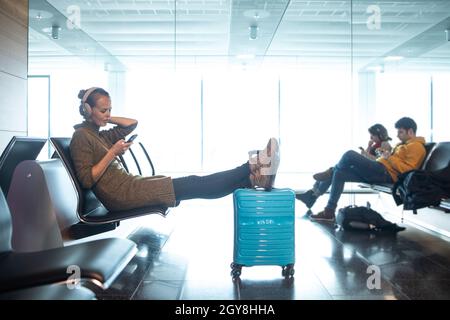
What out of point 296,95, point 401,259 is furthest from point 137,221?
point 296,95

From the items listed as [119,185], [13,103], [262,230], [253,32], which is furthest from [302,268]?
[253,32]

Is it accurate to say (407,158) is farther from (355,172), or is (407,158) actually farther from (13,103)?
(13,103)

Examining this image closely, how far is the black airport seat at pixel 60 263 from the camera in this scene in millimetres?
1062

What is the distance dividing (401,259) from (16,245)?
2.25m

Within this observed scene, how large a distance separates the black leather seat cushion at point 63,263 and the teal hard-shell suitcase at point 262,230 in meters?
1.04

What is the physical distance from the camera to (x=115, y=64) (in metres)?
5.56

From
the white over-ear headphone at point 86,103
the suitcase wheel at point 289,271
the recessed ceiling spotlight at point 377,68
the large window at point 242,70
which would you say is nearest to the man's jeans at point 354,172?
the large window at point 242,70

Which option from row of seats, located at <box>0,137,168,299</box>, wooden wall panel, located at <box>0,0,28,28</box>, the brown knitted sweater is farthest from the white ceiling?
row of seats, located at <box>0,137,168,299</box>

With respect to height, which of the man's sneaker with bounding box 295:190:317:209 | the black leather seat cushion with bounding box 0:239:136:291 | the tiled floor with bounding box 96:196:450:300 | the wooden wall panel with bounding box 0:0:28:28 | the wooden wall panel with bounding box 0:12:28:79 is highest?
the wooden wall panel with bounding box 0:0:28:28

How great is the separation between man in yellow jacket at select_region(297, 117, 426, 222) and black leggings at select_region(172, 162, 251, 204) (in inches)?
69.2

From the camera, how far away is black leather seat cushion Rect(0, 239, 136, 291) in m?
1.07

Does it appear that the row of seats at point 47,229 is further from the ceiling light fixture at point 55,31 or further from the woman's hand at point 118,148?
the ceiling light fixture at point 55,31

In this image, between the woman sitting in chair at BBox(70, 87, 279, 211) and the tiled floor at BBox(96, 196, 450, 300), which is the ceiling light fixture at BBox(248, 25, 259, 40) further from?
the woman sitting in chair at BBox(70, 87, 279, 211)

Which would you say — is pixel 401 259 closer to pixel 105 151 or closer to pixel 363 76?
pixel 105 151
